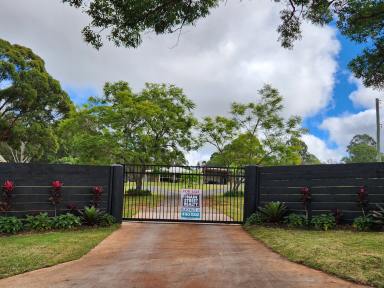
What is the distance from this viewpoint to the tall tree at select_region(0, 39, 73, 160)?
94.1 feet

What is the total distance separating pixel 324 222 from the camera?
11039 millimetres

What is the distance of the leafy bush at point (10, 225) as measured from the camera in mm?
10383

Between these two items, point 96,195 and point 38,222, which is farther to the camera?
point 96,195

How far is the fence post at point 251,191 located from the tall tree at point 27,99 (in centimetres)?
2130

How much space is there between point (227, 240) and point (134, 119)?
1704 centimetres

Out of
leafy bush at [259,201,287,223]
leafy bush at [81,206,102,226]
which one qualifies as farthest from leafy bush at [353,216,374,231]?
leafy bush at [81,206,102,226]

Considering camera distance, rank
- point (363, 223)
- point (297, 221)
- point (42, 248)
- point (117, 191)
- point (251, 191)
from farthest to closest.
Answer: point (251, 191) → point (117, 191) → point (297, 221) → point (363, 223) → point (42, 248)

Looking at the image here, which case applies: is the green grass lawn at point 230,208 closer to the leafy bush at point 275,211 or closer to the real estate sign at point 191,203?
the real estate sign at point 191,203

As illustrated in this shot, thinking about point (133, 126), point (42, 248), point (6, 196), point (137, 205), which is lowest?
point (42, 248)

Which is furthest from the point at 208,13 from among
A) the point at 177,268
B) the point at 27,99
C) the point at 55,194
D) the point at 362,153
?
the point at 362,153

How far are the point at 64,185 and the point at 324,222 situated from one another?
7.29m

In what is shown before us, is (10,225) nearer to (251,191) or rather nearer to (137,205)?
(251,191)

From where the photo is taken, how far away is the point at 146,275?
636cm

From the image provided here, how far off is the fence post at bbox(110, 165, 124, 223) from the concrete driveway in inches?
99.2
